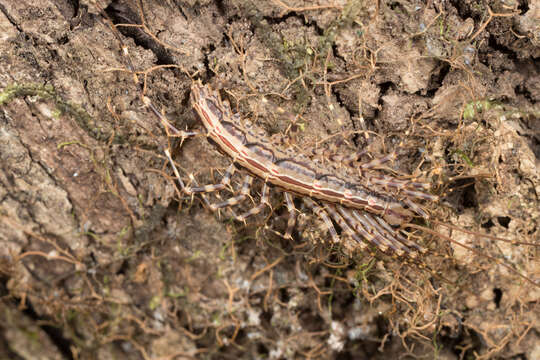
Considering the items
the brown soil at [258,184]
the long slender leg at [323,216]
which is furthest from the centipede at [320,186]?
the brown soil at [258,184]

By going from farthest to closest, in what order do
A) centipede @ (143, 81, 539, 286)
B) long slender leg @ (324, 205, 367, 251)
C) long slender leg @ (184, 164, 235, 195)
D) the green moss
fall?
long slender leg @ (324, 205, 367, 251) < long slender leg @ (184, 164, 235, 195) < centipede @ (143, 81, 539, 286) < the green moss

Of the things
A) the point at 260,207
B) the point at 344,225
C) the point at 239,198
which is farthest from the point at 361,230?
the point at 239,198

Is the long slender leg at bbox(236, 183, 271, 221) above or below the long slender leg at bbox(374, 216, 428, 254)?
above

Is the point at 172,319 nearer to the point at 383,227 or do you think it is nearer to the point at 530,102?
the point at 383,227

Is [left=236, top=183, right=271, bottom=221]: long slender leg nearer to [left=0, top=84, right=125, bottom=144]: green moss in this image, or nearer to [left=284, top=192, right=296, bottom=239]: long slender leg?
[left=284, top=192, right=296, bottom=239]: long slender leg

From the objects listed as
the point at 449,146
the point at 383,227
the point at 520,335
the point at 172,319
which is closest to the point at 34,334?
the point at 172,319

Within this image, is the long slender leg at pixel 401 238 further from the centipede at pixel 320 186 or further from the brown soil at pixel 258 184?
the brown soil at pixel 258 184

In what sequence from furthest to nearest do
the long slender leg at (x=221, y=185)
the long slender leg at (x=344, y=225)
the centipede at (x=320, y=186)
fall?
the long slender leg at (x=344, y=225) < the long slender leg at (x=221, y=185) < the centipede at (x=320, y=186)

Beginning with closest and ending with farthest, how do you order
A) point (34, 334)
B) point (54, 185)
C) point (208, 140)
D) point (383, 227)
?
point (34, 334) < point (54, 185) < point (208, 140) < point (383, 227)

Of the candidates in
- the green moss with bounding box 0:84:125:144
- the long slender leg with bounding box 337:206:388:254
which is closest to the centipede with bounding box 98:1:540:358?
the long slender leg with bounding box 337:206:388:254
